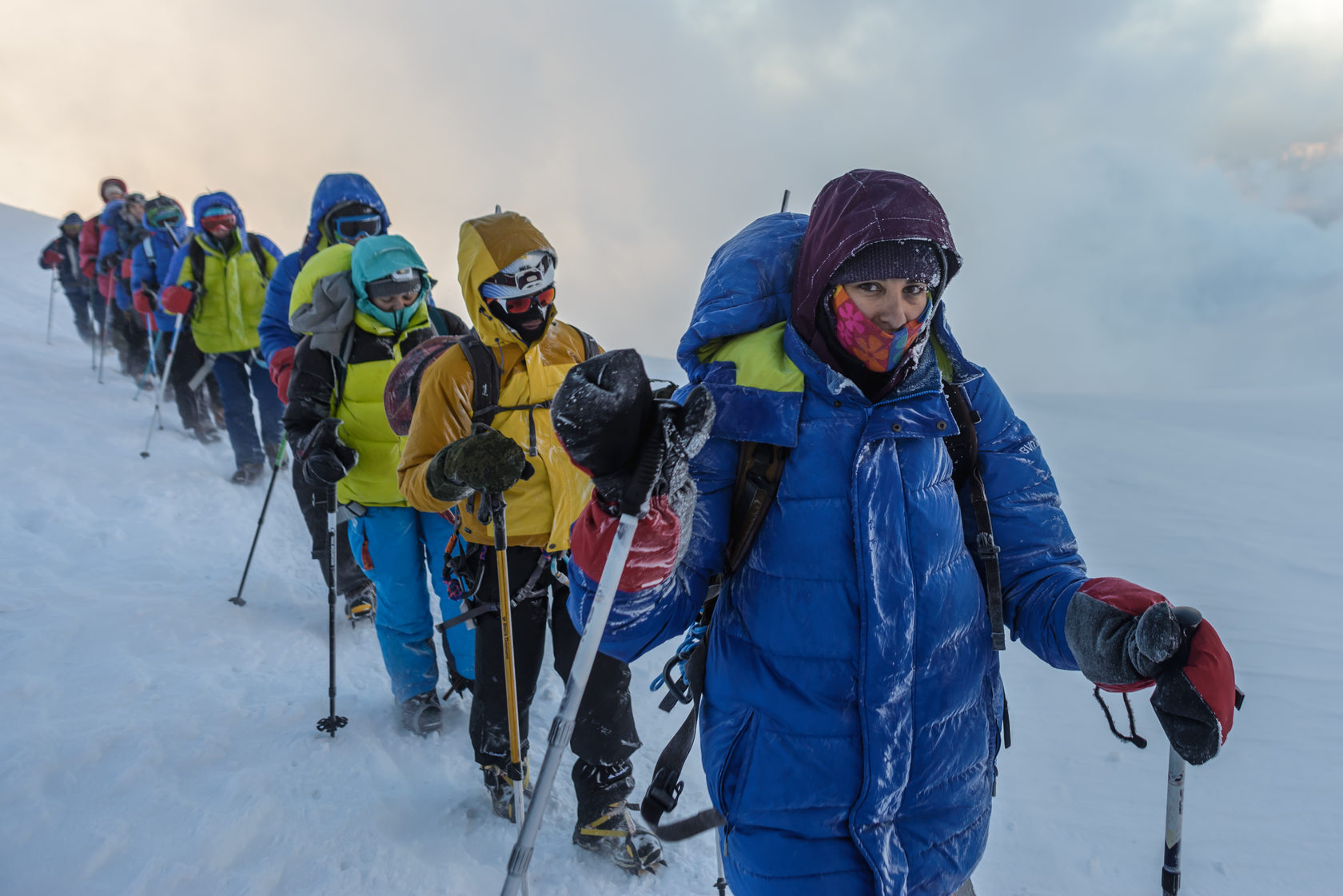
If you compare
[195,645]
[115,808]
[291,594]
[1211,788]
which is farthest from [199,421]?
[1211,788]

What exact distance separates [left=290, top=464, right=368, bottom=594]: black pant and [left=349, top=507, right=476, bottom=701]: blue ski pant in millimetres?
1006

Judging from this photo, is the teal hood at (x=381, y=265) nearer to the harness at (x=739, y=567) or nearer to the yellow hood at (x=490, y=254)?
the yellow hood at (x=490, y=254)

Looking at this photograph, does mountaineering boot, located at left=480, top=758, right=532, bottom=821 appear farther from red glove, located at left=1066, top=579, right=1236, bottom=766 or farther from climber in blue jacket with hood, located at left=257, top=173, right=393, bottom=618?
red glove, located at left=1066, top=579, right=1236, bottom=766

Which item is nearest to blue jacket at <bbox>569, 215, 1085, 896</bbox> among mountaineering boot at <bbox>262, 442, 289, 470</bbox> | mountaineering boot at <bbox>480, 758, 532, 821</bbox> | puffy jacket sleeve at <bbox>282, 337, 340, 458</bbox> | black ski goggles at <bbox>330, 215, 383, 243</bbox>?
mountaineering boot at <bbox>480, 758, 532, 821</bbox>

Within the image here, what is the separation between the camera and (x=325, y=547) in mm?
4898

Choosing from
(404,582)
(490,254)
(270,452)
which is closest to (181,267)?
(270,452)

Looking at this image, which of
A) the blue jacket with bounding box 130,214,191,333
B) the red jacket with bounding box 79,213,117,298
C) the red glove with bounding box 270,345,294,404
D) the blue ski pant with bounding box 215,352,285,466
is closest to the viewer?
the red glove with bounding box 270,345,294,404

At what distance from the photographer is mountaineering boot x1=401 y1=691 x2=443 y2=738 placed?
13.0ft

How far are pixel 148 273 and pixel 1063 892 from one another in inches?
453

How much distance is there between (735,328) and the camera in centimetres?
172

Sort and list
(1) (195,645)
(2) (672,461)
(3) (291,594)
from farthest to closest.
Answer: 1. (3) (291,594)
2. (1) (195,645)
3. (2) (672,461)

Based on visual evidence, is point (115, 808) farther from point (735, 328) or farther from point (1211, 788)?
point (1211, 788)

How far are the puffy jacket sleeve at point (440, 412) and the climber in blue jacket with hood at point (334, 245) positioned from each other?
7.92 feet

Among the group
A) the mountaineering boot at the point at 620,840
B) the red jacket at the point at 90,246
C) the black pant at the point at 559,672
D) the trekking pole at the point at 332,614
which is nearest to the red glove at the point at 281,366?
the trekking pole at the point at 332,614
